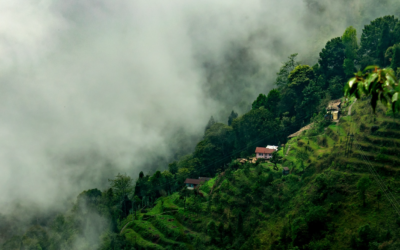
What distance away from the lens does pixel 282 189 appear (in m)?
28.8

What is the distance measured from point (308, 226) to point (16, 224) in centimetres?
5868

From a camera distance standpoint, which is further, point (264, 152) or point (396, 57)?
point (264, 152)

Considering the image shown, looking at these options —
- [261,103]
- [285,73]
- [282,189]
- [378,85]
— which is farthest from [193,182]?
[378,85]

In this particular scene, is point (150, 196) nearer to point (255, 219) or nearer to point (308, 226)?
point (255, 219)

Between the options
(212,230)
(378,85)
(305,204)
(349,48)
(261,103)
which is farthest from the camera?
(261,103)

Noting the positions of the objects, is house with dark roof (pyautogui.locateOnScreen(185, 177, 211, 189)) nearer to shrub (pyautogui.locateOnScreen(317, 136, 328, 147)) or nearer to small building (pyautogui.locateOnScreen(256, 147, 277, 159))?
small building (pyautogui.locateOnScreen(256, 147, 277, 159))

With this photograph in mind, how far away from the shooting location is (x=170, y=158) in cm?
6881

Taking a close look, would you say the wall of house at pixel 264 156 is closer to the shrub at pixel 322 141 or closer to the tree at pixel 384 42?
the shrub at pixel 322 141

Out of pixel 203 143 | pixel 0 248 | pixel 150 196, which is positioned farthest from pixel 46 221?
pixel 203 143

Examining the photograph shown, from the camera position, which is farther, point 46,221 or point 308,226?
point 46,221

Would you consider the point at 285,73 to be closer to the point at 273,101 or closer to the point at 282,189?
the point at 273,101

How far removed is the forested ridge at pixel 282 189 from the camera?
73.7ft

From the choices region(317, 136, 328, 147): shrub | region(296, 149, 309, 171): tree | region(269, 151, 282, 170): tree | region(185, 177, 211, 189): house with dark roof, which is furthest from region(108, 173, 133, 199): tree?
region(317, 136, 328, 147): shrub

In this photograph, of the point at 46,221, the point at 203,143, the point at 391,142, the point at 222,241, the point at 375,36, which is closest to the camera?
the point at 391,142
